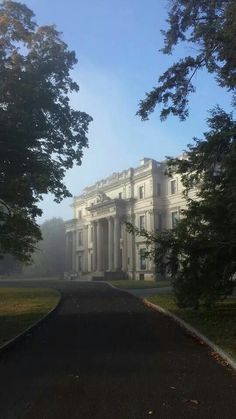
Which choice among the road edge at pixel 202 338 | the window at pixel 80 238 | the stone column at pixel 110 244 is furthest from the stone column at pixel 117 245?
the road edge at pixel 202 338

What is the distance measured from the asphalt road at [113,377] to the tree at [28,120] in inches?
272

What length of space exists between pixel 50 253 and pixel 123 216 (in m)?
28.3

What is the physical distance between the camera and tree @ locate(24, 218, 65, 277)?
101 metres

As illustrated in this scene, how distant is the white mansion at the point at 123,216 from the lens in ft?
249

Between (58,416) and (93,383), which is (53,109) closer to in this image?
(93,383)

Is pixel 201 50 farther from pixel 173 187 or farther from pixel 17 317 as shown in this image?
pixel 173 187

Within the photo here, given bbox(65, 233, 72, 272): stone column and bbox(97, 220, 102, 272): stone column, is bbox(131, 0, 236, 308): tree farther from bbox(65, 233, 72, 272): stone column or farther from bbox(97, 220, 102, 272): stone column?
bbox(65, 233, 72, 272): stone column

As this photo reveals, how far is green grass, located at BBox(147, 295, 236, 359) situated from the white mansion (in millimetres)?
43595

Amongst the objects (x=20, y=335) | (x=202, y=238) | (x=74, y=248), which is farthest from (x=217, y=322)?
(x=74, y=248)

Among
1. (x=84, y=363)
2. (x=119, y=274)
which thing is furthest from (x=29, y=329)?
(x=119, y=274)

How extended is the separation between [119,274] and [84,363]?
66.3 meters

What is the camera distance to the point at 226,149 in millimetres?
17422

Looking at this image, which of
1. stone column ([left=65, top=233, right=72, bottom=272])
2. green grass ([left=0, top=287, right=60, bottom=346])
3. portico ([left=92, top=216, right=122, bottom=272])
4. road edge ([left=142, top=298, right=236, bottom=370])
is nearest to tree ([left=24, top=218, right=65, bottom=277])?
stone column ([left=65, top=233, right=72, bottom=272])

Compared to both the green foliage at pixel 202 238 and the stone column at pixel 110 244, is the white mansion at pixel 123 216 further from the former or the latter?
the green foliage at pixel 202 238
